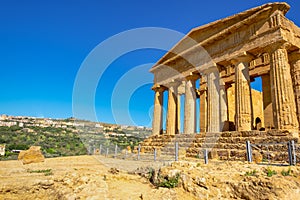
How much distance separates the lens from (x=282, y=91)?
41.7 ft

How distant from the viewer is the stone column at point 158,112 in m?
24.5

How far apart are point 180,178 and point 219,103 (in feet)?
39.1

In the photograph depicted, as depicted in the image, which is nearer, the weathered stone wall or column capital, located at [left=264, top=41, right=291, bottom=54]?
column capital, located at [left=264, top=41, right=291, bottom=54]

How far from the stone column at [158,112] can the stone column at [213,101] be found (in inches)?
304

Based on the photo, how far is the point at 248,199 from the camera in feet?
18.8

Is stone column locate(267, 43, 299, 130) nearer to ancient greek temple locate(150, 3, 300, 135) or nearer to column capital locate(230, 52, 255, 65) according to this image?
ancient greek temple locate(150, 3, 300, 135)

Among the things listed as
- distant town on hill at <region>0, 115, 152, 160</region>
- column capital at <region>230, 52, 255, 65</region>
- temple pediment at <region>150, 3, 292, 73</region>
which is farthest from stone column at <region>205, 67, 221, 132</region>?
distant town on hill at <region>0, 115, 152, 160</region>

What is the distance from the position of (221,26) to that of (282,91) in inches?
290

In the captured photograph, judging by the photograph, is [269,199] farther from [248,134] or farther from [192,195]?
[248,134]

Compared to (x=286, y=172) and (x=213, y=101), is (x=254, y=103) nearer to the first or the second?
(x=213, y=101)

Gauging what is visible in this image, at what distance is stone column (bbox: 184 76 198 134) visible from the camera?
19875 mm

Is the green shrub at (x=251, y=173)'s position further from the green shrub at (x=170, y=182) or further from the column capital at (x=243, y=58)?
the column capital at (x=243, y=58)

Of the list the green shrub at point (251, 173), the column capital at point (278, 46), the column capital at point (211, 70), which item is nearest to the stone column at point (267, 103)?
the column capital at point (211, 70)

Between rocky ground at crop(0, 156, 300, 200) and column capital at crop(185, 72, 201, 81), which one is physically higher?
column capital at crop(185, 72, 201, 81)
